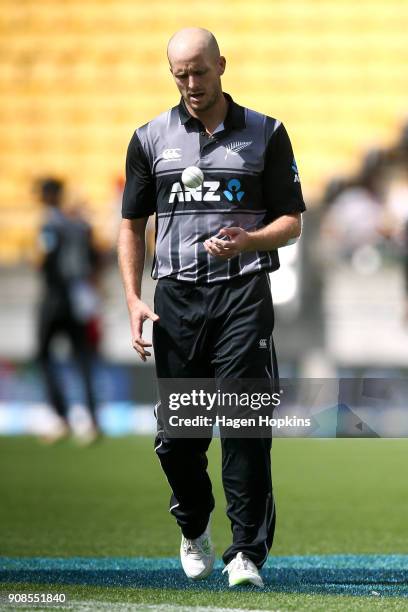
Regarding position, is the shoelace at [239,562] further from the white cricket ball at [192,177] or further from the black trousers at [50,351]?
the black trousers at [50,351]

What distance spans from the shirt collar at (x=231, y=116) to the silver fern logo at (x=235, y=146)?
59 millimetres

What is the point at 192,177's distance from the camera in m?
4.47

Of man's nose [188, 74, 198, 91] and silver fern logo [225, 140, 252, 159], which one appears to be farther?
silver fern logo [225, 140, 252, 159]

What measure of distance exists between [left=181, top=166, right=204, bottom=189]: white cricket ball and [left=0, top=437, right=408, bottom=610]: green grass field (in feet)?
4.20

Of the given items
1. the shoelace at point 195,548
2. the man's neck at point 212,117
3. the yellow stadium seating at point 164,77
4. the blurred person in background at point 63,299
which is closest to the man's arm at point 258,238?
the man's neck at point 212,117

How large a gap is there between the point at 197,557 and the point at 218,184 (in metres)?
1.32

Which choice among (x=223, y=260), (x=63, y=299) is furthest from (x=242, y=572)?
(x=63, y=299)

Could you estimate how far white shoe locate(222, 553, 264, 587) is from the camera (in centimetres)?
445

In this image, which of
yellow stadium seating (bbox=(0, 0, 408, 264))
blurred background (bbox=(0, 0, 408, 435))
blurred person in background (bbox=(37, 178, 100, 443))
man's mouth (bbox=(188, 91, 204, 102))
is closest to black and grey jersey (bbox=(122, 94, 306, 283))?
man's mouth (bbox=(188, 91, 204, 102))

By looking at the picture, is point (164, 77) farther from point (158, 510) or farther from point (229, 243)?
point (229, 243)

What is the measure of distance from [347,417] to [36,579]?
125 cm

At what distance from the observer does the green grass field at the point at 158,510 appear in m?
4.31

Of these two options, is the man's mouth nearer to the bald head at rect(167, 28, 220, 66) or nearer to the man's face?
the man's face

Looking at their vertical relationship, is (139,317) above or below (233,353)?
above
